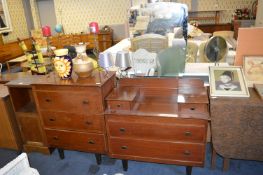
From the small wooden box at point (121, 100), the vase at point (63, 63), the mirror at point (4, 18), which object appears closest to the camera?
the small wooden box at point (121, 100)

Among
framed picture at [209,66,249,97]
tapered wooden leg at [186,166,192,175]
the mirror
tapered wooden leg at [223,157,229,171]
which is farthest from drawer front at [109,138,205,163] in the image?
the mirror

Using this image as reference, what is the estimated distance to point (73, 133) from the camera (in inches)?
85.4

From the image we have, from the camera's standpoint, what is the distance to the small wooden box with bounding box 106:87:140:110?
1932mm

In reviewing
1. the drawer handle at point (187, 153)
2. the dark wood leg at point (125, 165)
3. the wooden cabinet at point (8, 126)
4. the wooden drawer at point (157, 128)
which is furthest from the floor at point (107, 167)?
the wooden drawer at point (157, 128)

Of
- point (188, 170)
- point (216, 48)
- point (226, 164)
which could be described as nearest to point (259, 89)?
point (216, 48)

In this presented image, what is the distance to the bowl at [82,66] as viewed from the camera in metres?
2.03

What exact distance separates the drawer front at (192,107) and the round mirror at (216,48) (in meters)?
0.77

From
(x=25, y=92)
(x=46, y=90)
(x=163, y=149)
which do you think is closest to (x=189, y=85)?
(x=163, y=149)

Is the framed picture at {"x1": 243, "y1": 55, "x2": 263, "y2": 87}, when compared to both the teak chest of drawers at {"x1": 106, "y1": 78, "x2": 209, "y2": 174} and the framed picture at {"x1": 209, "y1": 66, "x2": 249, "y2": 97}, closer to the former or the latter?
the framed picture at {"x1": 209, "y1": 66, "x2": 249, "y2": 97}

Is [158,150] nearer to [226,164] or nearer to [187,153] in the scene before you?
[187,153]

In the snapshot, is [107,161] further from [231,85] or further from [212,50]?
[212,50]

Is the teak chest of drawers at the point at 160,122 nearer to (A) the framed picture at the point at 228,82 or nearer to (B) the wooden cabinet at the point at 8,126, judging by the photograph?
(A) the framed picture at the point at 228,82

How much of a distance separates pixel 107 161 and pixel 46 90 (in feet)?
3.23

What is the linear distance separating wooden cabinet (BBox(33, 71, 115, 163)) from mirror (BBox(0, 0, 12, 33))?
5.55 m
